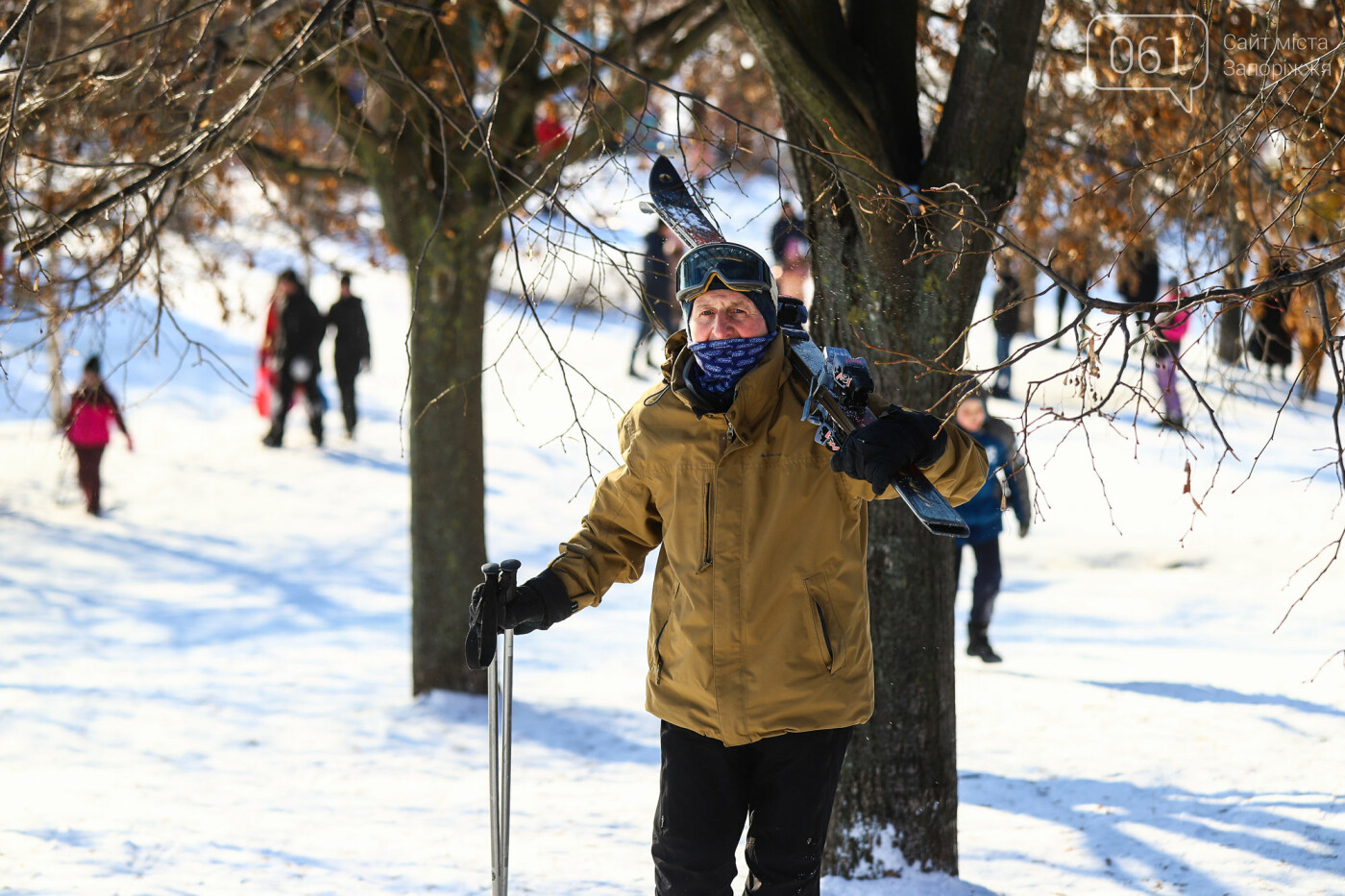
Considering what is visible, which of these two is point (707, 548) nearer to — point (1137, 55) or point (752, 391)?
point (752, 391)

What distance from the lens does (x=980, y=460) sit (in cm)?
256

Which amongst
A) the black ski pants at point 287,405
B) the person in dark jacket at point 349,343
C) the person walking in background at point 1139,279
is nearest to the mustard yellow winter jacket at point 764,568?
the person walking in background at point 1139,279

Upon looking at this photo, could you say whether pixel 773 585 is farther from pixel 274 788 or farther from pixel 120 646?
pixel 120 646

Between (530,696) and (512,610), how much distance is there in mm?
4031

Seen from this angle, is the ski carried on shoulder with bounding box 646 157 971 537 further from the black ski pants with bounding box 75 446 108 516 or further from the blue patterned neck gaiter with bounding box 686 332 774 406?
the black ski pants with bounding box 75 446 108 516

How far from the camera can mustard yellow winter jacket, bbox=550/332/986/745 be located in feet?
8.50

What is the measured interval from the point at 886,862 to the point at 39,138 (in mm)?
5072

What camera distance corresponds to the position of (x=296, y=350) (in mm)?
12938

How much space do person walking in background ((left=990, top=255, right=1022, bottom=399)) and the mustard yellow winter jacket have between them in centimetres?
33

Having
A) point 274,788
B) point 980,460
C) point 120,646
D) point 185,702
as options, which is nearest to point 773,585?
point 980,460

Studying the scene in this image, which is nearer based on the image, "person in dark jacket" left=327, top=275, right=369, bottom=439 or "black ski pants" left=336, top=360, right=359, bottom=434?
"person in dark jacket" left=327, top=275, right=369, bottom=439

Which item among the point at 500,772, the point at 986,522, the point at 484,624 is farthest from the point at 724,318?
the point at 986,522

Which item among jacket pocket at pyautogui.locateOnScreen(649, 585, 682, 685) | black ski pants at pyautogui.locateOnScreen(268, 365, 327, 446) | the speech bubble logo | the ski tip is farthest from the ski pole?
black ski pants at pyautogui.locateOnScreen(268, 365, 327, 446)

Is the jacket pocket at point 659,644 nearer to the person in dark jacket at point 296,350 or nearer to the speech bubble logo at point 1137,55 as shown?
the speech bubble logo at point 1137,55
